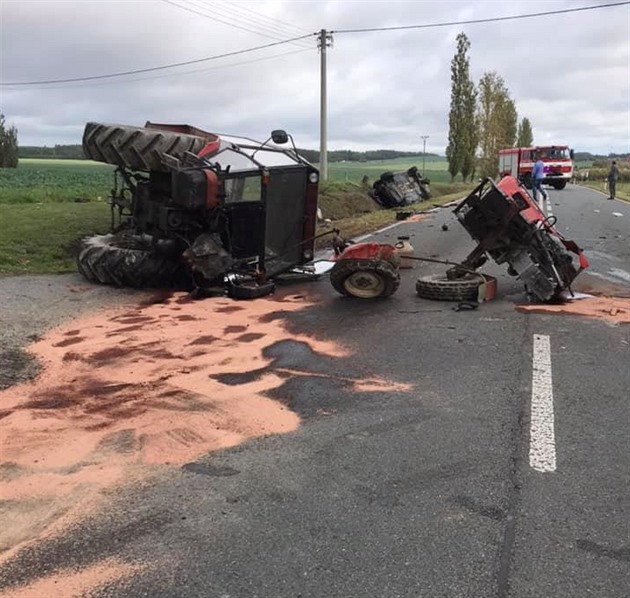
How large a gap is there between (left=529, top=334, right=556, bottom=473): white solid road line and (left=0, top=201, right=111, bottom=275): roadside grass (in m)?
7.43

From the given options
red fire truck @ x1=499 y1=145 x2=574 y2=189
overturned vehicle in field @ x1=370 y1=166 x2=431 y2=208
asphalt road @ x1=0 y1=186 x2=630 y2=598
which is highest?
red fire truck @ x1=499 y1=145 x2=574 y2=189

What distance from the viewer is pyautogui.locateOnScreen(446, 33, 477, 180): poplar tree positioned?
54.4m

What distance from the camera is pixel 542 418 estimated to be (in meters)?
4.45

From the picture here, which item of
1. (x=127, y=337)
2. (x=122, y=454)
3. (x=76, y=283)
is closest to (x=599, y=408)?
(x=122, y=454)

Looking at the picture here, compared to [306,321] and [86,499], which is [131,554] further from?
[306,321]

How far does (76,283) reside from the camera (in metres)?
9.37

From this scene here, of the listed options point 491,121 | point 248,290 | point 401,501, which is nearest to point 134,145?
point 248,290

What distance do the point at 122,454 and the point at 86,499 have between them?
53cm

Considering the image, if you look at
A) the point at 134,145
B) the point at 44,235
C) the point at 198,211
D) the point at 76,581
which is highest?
the point at 134,145

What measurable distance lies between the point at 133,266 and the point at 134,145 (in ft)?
5.10

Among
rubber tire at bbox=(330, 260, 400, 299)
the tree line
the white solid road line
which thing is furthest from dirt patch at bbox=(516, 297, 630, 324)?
the tree line

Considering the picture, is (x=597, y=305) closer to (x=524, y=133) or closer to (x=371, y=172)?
(x=371, y=172)

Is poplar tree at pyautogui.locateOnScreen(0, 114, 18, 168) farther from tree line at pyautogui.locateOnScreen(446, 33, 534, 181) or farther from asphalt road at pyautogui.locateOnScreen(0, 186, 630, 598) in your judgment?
asphalt road at pyautogui.locateOnScreen(0, 186, 630, 598)

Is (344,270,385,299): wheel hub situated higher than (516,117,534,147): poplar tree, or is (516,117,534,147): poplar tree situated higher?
(516,117,534,147): poplar tree
